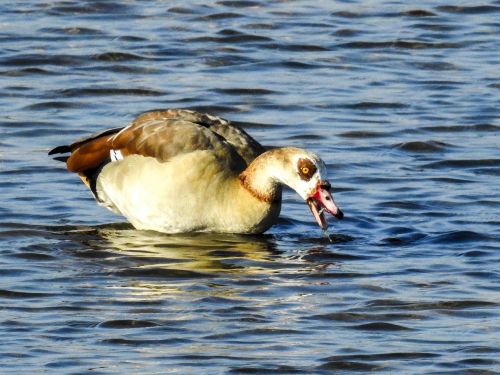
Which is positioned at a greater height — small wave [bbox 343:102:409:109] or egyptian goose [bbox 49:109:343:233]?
egyptian goose [bbox 49:109:343:233]

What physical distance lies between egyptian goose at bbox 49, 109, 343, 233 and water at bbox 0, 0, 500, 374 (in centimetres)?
18

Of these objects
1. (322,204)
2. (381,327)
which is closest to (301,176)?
(322,204)

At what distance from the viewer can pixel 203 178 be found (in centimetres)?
1148

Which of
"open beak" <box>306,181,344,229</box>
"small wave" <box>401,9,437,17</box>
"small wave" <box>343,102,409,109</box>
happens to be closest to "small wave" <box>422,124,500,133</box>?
"small wave" <box>343,102,409,109</box>

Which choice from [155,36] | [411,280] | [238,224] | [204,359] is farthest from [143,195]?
[155,36]

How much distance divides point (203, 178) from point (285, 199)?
1.75 metres

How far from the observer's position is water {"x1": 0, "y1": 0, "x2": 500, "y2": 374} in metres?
9.14

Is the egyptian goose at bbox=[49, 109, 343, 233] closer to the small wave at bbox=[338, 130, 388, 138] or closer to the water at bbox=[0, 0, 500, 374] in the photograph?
the water at bbox=[0, 0, 500, 374]

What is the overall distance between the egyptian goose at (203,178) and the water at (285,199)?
18 centimetres

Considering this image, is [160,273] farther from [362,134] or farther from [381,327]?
[362,134]

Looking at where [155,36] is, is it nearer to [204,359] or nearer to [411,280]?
[411,280]

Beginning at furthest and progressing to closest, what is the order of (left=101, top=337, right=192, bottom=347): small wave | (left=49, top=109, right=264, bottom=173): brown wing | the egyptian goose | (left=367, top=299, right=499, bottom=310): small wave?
(left=49, top=109, right=264, bottom=173): brown wing → the egyptian goose → (left=367, top=299, right=499, bottom=310): small wave → (left=101, top=337, right=192, bottom=347): small wave

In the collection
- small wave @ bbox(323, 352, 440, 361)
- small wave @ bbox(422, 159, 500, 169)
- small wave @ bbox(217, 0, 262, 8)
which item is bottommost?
small wave @ bbox(422, 159, 500, 169)

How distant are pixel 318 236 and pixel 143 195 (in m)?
1.27
